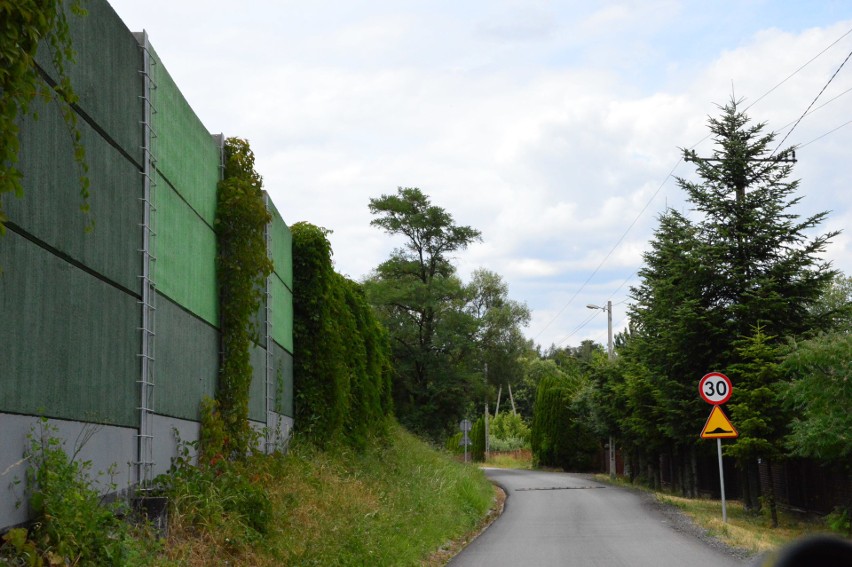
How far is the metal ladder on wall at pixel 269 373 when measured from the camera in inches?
663

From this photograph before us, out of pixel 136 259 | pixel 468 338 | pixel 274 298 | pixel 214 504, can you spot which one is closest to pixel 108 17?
pixel 136 259

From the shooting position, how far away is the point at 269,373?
17.4m

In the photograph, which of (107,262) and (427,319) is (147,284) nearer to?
(107,262)

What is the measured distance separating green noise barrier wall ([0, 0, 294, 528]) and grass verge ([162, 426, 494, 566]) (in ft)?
3.52

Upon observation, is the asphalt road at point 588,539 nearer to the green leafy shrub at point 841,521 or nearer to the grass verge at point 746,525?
the grass verge at point 746,525

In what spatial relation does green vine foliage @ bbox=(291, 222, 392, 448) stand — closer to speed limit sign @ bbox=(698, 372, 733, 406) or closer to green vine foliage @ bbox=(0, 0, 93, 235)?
speed limit sign @ bbox=(698, 372, 733, 406)

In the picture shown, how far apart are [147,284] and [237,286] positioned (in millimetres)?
3716

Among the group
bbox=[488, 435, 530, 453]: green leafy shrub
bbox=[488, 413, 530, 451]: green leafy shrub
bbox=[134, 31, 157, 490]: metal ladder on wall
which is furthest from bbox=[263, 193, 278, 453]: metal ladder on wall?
bbox=[488, 413, 530, 451]: green leafy shrub

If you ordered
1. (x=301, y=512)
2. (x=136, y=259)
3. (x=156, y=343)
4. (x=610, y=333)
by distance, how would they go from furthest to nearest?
(x=610, y=333), (x=301, y=512), (x=156, y=343), (x=136, y=259)

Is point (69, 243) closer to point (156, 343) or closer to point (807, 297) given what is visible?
point (156, 343)

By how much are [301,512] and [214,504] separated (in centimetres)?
275

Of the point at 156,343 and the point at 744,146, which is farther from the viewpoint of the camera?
the point at 744,146

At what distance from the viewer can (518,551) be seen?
1490 cm

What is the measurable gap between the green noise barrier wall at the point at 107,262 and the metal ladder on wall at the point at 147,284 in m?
0.05
